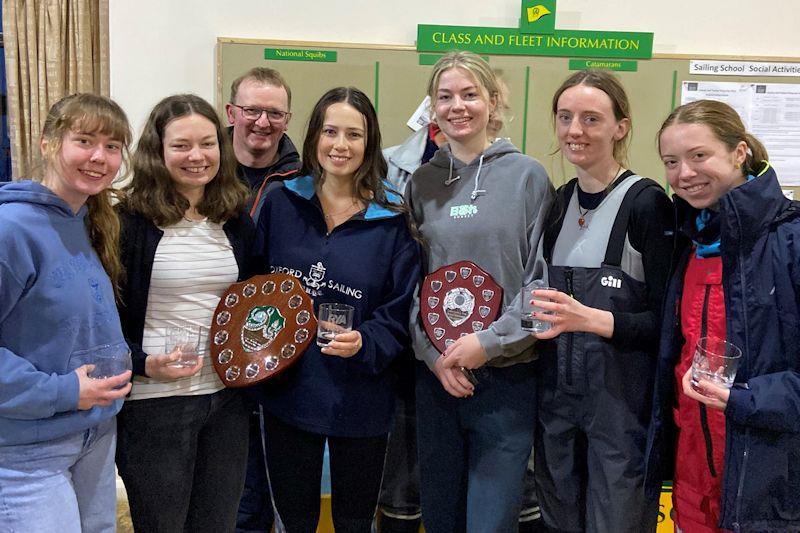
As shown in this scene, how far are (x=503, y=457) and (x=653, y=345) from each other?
1.93 feet

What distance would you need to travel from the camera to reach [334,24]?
3.65 m

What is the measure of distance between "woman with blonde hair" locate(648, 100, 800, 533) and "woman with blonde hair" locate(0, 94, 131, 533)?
1501 mm

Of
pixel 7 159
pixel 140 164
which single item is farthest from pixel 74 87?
pixel 140 164

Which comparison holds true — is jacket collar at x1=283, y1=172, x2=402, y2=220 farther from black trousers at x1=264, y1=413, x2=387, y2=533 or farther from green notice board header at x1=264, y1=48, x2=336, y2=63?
green notice board header at x1=264, y1=48, x2=336, y2=63

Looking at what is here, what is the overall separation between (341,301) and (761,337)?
3.82 feet

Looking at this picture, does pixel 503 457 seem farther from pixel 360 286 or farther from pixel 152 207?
Answer: pixel 152 207

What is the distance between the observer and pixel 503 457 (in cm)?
199

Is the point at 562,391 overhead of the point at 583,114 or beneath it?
beneath

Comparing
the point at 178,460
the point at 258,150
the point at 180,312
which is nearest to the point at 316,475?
the point at 178,460

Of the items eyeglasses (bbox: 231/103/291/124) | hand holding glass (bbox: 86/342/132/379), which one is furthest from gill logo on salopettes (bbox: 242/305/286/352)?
eyeglasses (bbox: 231/103/291/124)

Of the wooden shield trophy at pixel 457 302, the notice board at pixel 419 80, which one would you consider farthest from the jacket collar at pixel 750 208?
the notice board at pixel 419 80

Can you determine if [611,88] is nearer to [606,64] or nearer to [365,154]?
[365,154]

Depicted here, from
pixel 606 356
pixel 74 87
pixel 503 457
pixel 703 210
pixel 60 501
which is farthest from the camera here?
pixel 74 87

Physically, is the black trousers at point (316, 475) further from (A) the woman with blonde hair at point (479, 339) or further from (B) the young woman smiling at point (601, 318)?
(B) the young woman smiling at point (601, 318)
